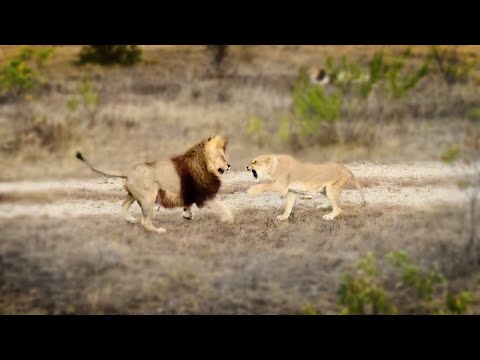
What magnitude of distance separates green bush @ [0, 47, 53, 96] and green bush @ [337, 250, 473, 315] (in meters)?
3.87

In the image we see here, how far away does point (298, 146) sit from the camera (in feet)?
30.2

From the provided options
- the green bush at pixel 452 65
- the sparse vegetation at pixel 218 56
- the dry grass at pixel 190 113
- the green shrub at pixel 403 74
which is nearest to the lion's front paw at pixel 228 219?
the dry grass at pixel 190 113

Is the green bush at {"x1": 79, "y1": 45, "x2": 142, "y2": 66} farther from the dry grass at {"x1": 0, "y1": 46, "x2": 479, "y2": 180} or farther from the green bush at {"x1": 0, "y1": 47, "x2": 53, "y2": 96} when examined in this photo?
the green bush at {"x1": 0, "y1": 47, "x2": 53, "y2": 96}

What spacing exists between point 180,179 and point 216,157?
422mm

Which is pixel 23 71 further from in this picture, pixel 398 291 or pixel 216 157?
pixel 398 291

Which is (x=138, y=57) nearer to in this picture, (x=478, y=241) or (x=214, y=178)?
(x=214, y=178)

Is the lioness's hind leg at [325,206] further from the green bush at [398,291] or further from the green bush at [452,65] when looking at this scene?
the green bush at [452,65]

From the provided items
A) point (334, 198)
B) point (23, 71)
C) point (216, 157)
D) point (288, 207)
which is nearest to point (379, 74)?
point (334, 198)

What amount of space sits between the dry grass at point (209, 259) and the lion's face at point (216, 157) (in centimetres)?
58

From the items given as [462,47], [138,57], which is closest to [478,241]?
[462,47]

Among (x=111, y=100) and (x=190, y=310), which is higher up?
(x=111, y=100)

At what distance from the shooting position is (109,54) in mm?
9125

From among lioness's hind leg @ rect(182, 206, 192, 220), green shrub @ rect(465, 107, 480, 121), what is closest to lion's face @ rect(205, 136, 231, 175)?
lioness's hind leg @ rect(182, 206, 192, 220)

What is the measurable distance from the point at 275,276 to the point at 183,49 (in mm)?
2610
